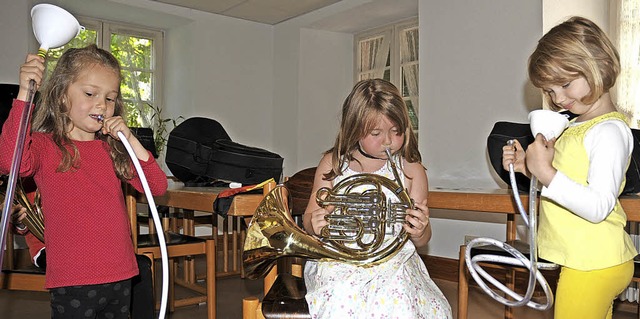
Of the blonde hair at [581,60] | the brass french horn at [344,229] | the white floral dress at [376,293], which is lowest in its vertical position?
the white floral dress at [376,293]

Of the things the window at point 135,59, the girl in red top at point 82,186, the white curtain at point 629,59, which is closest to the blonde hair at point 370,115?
the girl in red top at point 82,186

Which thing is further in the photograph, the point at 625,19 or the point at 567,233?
the point at 625,19

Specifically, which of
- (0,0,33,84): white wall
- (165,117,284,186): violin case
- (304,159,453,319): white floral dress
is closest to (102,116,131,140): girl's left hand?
(304,159,453,319): white floral dress

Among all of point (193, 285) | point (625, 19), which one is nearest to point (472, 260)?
point (193, 285)

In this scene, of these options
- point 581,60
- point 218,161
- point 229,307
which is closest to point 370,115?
point 581,60

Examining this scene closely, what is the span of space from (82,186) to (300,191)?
61 cm

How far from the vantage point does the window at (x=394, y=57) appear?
16.0ft

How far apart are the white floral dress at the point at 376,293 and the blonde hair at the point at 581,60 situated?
0.57 meters

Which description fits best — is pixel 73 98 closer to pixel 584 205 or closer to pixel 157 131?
pixel 584 205

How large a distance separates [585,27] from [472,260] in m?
0.57

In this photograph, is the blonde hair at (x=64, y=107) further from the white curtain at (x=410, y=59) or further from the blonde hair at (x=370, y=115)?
the white curtain at (x=410, y=59)

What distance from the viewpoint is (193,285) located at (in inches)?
130

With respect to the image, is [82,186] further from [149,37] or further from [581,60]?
[149,37]

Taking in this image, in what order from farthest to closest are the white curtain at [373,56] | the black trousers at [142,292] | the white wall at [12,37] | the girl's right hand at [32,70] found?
1. the white curtain at [373,56]
2. the white wall at [12,37]
3. the black trousers at [142,292]
4. the girl's right hand at [32,70]
